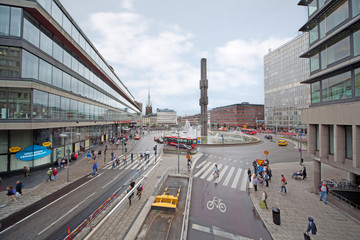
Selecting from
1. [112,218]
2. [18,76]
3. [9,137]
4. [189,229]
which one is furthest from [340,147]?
[9,137]

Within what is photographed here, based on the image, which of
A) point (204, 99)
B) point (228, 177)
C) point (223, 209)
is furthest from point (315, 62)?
point (204, 99)

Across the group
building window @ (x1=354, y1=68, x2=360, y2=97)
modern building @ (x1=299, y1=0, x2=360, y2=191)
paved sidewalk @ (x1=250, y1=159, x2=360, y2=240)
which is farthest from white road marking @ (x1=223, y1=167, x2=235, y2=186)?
building window @ (x1=354, y1=68, x2=360, y2=97)

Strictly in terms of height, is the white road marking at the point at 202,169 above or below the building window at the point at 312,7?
below

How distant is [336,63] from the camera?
1249 cm

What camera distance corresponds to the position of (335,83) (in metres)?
12.8

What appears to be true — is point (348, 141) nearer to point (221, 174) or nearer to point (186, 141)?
point (221, 174)

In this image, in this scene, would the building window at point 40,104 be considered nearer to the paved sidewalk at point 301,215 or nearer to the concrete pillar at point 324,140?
the paved sidewalk at point 301,215

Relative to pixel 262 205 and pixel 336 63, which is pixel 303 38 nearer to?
pixel 336 63

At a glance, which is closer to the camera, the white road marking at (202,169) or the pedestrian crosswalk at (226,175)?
the pedestrian crosswalk at (226,175)

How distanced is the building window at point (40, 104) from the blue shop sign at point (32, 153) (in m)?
4.16

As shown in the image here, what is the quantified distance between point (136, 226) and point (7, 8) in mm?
23405

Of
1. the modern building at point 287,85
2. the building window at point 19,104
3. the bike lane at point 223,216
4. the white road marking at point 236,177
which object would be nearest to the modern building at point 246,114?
the modern building at point 287,85

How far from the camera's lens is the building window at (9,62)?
50.8 ft

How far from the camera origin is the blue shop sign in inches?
713
